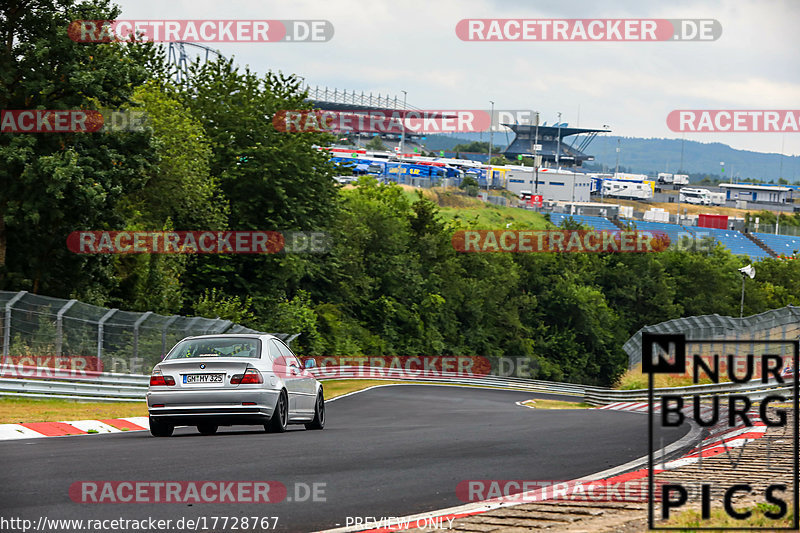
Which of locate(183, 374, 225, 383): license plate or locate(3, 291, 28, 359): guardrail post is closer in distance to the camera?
locate(183, 374, 225, 383): license plate

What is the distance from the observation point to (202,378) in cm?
1245

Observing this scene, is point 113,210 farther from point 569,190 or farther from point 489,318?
point 569,190

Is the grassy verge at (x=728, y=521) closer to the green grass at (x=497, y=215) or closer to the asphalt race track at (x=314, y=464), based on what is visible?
the asphalt race track at (x=314, y=464)

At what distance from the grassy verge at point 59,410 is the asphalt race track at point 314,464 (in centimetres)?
241

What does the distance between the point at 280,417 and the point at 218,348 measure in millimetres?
1259

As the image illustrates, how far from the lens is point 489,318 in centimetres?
8200

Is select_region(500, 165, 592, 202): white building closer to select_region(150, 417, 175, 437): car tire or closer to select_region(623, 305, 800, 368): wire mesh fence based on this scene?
select_region(623, 305, 800, 368): wire mesh fence

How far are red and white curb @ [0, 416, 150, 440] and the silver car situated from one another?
1.57m

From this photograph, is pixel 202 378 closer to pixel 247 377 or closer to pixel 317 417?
pixel 247 377

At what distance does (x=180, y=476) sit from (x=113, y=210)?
82.8ft

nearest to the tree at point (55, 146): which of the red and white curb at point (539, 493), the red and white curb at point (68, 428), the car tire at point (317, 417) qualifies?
→ the red and white curb at point (68, 428)

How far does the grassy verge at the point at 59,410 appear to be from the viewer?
15.3 metres

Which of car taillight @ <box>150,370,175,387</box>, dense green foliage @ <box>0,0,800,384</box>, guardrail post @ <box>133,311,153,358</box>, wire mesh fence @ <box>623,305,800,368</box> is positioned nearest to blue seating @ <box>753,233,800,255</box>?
dense green foliage @ <box>0,0,800,384</box>

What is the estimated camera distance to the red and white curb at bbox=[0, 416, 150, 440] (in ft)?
42.6
